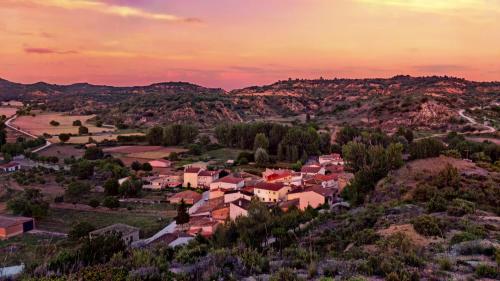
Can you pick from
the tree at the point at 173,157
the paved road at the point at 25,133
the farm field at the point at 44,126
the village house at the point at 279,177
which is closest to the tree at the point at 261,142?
the tree at the point at 173,157

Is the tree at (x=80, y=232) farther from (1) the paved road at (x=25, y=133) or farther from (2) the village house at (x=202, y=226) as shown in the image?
(1) the paved road at (x=25, y=133)

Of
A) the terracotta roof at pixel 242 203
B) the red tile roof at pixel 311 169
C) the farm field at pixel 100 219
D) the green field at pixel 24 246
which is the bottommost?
the farm field at pixel 100 219

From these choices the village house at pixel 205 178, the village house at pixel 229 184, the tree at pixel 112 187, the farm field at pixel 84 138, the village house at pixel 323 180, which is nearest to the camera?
the village house at pixel 323 180

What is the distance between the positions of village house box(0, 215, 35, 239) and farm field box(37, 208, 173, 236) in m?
0.95

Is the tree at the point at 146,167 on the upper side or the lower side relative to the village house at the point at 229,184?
lower

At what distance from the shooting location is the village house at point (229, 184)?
122 ft

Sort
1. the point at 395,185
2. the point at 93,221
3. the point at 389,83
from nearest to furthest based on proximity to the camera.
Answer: the point at 395,185 < the point at 93,221 < the point at 389,83

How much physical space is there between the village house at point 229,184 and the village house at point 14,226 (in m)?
15.5

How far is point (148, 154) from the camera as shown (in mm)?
60062

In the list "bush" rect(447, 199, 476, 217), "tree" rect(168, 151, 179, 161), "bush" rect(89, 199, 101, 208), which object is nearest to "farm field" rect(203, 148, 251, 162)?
"tree" rect(168, 151, 179, 161)

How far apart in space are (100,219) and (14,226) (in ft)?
18.2

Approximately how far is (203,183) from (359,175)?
1914cm

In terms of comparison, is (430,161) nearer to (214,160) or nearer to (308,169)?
(308,169)

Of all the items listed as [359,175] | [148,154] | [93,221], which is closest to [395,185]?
[359,175]
